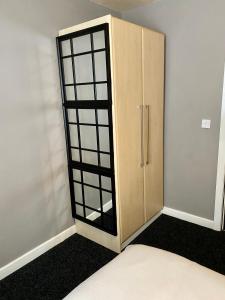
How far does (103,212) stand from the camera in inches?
92.7

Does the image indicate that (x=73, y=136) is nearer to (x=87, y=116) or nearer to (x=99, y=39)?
(x=87, y=116)

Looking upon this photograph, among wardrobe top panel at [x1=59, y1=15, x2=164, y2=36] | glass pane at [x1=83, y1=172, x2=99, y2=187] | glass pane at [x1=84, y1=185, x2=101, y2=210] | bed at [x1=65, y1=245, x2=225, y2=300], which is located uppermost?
wardrobe top panel at [x1=59, y1=15, x2=164, y2=36]

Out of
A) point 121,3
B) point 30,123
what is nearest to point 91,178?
point 30,123

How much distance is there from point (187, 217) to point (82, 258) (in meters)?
1.34

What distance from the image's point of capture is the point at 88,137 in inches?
91.8

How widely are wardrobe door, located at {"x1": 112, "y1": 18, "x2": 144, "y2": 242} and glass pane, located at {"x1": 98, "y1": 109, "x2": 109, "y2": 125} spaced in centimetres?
12

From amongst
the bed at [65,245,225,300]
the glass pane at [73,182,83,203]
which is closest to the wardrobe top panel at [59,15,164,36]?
A: the glass pane at [73,182,83,203]

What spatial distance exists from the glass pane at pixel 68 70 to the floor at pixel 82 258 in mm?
1688

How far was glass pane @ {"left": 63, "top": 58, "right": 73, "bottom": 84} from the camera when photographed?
2.26m

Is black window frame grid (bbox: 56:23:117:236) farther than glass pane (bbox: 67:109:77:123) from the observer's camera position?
No

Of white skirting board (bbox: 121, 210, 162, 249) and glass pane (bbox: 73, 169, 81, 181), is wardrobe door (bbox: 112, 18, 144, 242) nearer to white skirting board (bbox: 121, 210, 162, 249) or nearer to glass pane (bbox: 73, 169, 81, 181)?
white skirting board (bbox: 121, 210, 162, 249)

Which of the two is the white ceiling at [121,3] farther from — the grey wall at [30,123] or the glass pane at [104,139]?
the glass pane at [104,139]

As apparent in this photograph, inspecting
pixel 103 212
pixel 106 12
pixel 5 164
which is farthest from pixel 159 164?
pixel 106 12

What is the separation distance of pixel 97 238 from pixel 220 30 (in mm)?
2421
